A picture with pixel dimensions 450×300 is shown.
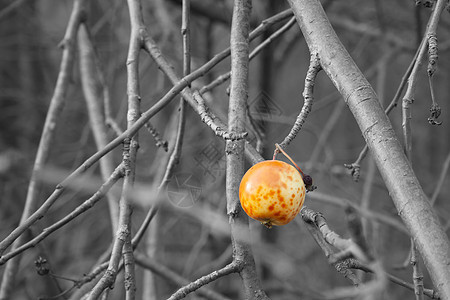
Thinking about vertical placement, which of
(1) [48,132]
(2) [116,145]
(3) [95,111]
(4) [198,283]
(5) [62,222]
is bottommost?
(4) [198,283]

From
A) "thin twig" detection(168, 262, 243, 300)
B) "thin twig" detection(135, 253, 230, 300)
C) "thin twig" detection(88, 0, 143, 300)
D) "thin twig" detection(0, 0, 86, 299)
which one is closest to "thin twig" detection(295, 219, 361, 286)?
"thin twig" detection(168, 262, 243, 300)

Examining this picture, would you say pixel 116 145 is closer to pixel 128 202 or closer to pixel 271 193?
pixel 128 202

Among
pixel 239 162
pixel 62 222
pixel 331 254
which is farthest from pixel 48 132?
pixel 331 254

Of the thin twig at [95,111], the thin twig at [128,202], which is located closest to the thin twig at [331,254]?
the thin twig at [128,202]

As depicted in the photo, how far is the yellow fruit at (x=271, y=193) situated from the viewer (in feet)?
3.22

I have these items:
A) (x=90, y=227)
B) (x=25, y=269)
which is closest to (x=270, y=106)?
(x=25, y=269)

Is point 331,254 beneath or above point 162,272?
beneath

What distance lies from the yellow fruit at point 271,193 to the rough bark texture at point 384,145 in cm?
18

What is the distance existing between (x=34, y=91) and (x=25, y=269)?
5.63 ft

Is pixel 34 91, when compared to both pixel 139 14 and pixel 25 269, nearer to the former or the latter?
pixel 25 269

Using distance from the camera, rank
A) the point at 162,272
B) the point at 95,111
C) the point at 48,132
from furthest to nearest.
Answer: the point at 95,111
the point at 162,272
the point at 48,132

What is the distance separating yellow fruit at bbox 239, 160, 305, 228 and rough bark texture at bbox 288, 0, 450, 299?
0.18m

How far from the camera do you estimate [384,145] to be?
88cm

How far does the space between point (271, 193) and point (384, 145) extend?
0.79 feet
